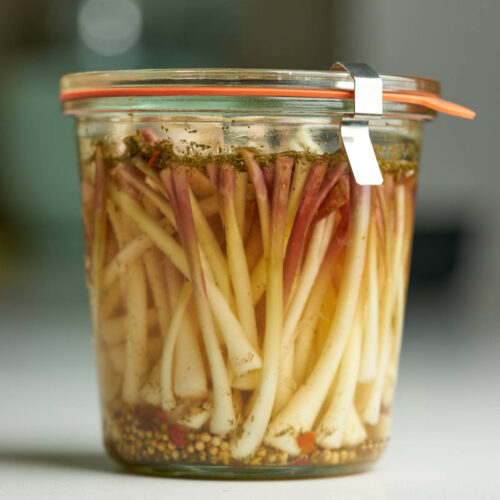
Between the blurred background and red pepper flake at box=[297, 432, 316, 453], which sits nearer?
red pepper flake at box=[297, 432, 316, 453]

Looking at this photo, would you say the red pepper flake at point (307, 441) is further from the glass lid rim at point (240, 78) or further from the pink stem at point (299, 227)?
the glass lid rim at point (240, 78)

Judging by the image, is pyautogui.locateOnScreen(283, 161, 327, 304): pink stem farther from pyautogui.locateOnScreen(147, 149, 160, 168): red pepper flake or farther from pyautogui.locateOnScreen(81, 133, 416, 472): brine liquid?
pyautogui.locateOnScreen(147, 149, 160, 168): red pepper flake

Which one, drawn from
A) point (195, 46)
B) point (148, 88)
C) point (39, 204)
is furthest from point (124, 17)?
point (148, 88)

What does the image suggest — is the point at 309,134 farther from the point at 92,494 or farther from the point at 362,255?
Result: the point at 92,494

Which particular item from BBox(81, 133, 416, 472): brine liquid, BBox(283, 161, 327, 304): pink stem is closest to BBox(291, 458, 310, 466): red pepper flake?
BBox(81, 133, 416, 472): brine liquid

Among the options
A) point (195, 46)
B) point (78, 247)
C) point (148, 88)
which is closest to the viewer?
point (148, 88)

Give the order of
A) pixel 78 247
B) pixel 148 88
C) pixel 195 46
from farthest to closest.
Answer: pixel 78 247
pixel 195 46
pixel 148 88

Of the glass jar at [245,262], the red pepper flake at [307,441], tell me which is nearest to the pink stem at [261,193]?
the glass jar at [245,262]
